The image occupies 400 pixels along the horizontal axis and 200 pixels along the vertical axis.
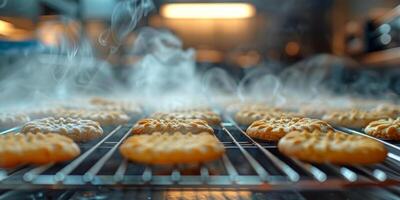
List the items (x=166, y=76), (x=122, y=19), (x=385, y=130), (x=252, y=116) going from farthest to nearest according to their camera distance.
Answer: (x=166, y=76) < (x=122, y=19) < (x=252, y=116) < (x=385, y=130)

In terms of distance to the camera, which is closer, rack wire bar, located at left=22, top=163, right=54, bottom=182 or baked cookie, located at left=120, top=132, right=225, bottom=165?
rack wire bar, located at left=22, top=163, right=54, bottom=182

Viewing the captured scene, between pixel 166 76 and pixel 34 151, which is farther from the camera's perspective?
pixel 166 76

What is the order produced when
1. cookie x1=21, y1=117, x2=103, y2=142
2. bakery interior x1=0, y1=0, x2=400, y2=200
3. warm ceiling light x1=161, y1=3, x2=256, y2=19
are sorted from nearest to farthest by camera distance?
bakery interior x1=0, y1=0, x2=400, y2=200 → cookie x1=21, y1=117, x2=103, y2=142 → warm ceiling light x1=161, y1=3, x2=256, y2=19

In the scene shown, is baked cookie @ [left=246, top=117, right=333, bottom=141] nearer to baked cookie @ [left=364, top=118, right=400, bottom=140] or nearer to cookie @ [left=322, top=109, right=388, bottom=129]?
baked cookie @ [left=364, top=118, right=400, bottom=140]

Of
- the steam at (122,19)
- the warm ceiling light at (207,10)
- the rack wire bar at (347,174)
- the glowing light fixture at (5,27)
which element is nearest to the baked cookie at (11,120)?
the glowing light fixture at (5,27)

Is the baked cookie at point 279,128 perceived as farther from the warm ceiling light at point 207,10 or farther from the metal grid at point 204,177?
the warm ceiling light at point 207,10

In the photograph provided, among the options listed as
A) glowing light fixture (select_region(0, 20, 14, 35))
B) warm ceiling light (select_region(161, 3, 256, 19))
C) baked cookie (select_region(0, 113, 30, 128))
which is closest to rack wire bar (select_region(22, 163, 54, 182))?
baked cookie (select_region(0, 113, 30, 128))

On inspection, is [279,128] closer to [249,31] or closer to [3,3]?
[3,3]

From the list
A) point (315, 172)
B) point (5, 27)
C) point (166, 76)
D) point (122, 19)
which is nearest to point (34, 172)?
point (315, 172)
